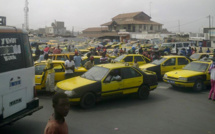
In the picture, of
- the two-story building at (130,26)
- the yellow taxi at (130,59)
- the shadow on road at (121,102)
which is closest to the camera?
the shadow on road at (121,102)

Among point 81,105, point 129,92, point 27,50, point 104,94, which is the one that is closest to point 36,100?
point 27,50

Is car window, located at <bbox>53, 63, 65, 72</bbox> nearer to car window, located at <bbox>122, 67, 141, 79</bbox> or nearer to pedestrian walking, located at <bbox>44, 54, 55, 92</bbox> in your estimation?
pedestrian walking, located at <bbox>44, 54, 55, 92</bbox>

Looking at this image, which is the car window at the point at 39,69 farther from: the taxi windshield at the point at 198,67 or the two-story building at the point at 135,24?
the two-story building at the point at 135,24

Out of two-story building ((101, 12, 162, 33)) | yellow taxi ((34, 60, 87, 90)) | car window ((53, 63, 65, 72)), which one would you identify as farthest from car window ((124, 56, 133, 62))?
two-story building ((101, 12, 162, 33))

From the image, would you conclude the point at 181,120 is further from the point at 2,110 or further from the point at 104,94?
the point at 2,110

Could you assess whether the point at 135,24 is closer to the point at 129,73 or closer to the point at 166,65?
the point at 166,65

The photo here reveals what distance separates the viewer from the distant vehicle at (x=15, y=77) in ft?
15.6

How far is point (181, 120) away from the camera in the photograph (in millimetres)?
6777

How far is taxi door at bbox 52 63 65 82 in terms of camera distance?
971 cm

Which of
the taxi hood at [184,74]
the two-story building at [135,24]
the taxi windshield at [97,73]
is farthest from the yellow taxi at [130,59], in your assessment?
the two-story building at [135,24]

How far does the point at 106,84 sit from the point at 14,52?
3.69m

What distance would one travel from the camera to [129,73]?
8758 mm

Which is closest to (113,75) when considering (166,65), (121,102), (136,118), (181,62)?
(121,102)

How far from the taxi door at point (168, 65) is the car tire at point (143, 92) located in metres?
4.17
